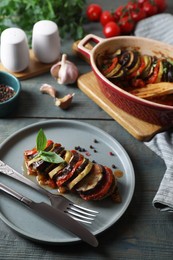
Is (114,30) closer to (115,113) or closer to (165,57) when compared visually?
(165,57)

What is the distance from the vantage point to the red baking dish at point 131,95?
1516 millimetres

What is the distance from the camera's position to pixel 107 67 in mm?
1734

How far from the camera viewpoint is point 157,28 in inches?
83.7

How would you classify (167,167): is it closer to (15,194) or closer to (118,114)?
(118,114)

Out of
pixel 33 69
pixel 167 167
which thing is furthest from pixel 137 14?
pixel 167 167

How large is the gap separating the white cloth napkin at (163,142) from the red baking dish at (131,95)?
86mm

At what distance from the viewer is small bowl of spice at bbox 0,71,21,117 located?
64.0 inches

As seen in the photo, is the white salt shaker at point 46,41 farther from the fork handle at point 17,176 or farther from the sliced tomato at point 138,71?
the fork handle at point 17,176

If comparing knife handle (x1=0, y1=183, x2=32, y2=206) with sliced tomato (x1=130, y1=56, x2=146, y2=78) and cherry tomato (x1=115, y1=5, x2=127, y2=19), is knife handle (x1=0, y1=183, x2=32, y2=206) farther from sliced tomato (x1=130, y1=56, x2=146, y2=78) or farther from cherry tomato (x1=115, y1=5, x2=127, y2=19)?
cherry tomato (x1=115, y1=5, x2=127, y2=19)

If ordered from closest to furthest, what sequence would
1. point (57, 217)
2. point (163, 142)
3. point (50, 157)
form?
point (57, 217) → point (50, 157) → point (163, 142)

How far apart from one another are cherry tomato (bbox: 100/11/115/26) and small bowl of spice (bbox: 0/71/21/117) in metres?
0.74

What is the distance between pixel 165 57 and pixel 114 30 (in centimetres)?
44

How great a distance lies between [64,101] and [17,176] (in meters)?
0.47

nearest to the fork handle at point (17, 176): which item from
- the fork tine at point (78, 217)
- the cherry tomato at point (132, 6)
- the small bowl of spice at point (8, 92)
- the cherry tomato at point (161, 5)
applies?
the fork tine at point (78, 217)
